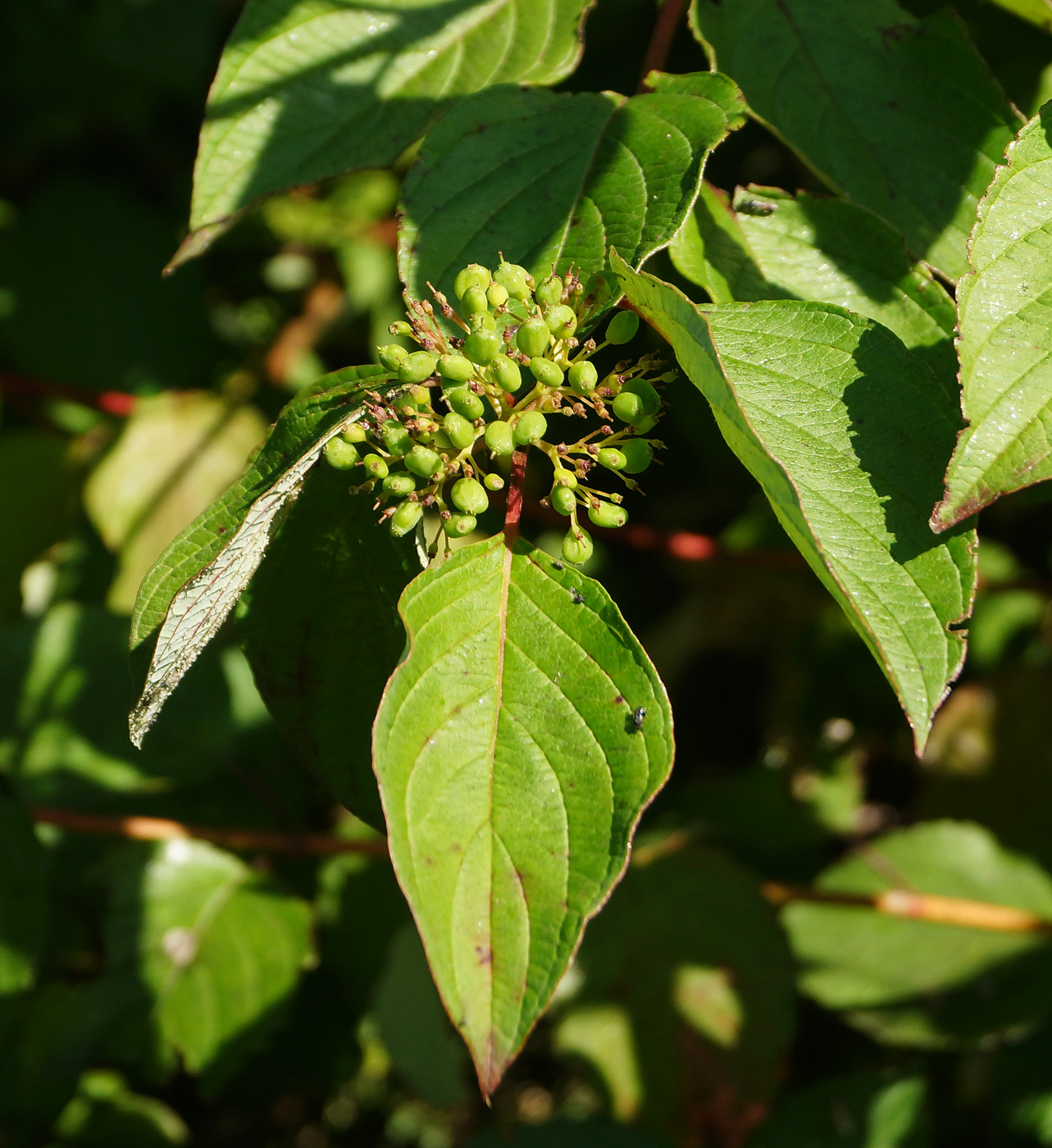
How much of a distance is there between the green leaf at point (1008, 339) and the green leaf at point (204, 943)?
132 cm

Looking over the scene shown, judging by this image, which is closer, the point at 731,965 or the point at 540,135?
the point at 540,135

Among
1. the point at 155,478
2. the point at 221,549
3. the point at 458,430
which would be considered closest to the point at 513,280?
the point at 458,430

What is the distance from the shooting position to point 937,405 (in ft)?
2.92

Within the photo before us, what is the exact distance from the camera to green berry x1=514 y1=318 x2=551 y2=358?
90 centimetres

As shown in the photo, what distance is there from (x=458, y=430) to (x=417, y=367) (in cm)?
7

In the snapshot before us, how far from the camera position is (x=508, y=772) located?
89cm

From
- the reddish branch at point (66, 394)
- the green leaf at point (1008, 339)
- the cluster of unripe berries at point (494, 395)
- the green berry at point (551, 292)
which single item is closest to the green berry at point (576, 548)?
the cluster of unripe berries at point (494, 395)

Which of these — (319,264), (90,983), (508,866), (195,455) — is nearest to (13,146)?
(319,264)

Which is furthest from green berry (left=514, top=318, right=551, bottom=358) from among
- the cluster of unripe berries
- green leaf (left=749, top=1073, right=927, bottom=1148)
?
green leaf (left=749, top=1073, right=927, bottom=1148)

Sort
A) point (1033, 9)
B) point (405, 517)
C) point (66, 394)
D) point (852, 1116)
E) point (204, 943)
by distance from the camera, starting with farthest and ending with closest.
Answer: point (66, 394) → point (852, 1116) → point (204, 943) → point (1033, 9) → point (405, 517)

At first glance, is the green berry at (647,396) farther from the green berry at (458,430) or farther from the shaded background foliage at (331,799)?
the shaded background foliage at (331,799)

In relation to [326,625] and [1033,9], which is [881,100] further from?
[326,625]

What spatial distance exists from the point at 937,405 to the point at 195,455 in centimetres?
169

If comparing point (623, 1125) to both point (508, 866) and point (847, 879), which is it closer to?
point (847, 879)
